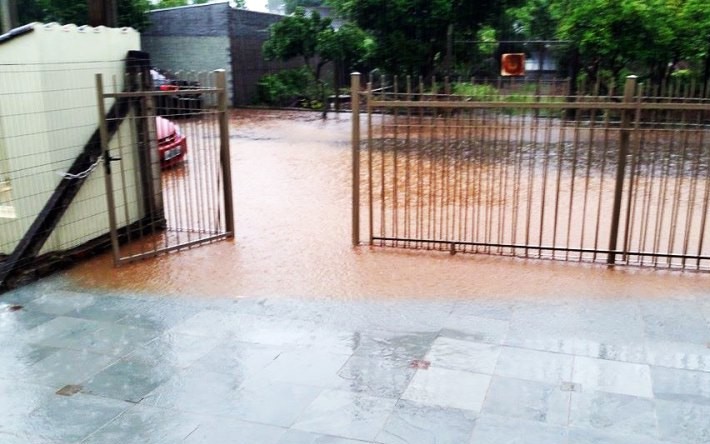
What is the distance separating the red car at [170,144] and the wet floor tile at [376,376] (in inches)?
300

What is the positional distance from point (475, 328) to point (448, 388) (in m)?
0.99

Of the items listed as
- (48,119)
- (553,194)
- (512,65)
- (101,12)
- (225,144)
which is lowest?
(553,194)

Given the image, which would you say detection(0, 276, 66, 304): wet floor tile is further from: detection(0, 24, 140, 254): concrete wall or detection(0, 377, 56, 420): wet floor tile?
detection(0, 377, 56, 420): wet floor tile

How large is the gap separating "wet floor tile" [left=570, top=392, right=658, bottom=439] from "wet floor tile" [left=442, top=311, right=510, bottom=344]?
3.06 feet

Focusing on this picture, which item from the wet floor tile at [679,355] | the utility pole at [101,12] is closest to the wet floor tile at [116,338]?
the wet floor tile at [679,355]

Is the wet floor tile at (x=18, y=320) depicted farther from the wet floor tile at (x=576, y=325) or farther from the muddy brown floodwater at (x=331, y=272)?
the wet floor tile at (x=576, y=325)

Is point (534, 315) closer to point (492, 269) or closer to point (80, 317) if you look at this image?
point (492, 269)

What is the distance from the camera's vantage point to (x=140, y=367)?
15.0 feet

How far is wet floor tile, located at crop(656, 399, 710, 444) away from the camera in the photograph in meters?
Result: 3.66

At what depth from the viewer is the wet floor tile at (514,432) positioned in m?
3.64

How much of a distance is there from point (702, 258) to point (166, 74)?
59.2 ft

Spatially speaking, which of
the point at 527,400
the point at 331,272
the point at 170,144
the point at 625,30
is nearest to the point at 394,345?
the point at 527,400

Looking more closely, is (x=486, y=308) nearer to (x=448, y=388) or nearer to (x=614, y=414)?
(x=448, y=388)

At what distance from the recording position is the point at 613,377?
432 centimetres
